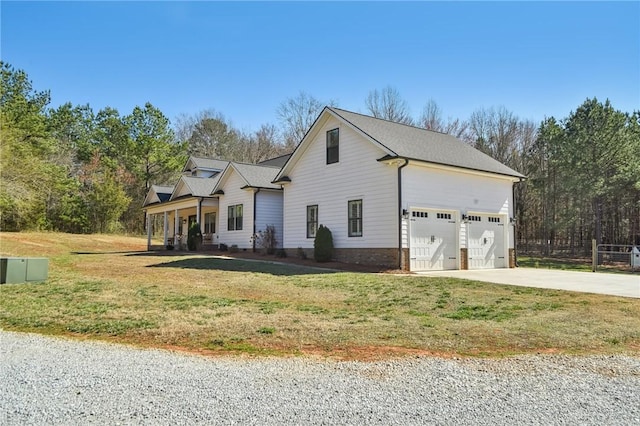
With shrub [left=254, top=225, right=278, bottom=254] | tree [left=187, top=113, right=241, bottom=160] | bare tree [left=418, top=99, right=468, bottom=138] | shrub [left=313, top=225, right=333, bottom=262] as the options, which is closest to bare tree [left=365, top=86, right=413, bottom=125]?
bare tree [left=418, top=99, right=468, bottom=138]

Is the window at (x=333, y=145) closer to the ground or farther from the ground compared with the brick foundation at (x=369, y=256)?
farther from the ground

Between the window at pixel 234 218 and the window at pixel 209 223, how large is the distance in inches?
Answer: 107

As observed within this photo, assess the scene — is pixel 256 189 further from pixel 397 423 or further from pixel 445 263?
pixel 397 423

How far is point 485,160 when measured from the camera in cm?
2045

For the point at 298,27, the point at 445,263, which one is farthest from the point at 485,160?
the point at 298,27

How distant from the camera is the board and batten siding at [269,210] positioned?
23812 mm

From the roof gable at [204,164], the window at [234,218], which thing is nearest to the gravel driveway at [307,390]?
the window at [234,218]

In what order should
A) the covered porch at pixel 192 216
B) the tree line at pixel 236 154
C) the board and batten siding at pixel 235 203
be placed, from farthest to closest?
the tree line at pixel 236 154
the covered porch at pixel 192 216
the board and batten siding at pixel 235 203

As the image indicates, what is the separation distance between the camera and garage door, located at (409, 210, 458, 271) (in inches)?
656

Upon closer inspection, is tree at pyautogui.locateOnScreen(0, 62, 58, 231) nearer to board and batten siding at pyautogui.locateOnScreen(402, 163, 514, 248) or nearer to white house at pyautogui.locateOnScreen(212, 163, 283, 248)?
white house at pyautogui.locateOnScreen(212, 163, 283, 248)

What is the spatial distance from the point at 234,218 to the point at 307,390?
2203 centimetres

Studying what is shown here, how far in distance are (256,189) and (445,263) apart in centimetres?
1056

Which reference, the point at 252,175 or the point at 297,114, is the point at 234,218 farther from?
the point at 297,114

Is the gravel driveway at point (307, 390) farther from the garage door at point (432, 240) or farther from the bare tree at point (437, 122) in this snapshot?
the bare tree at point (437, 122)
